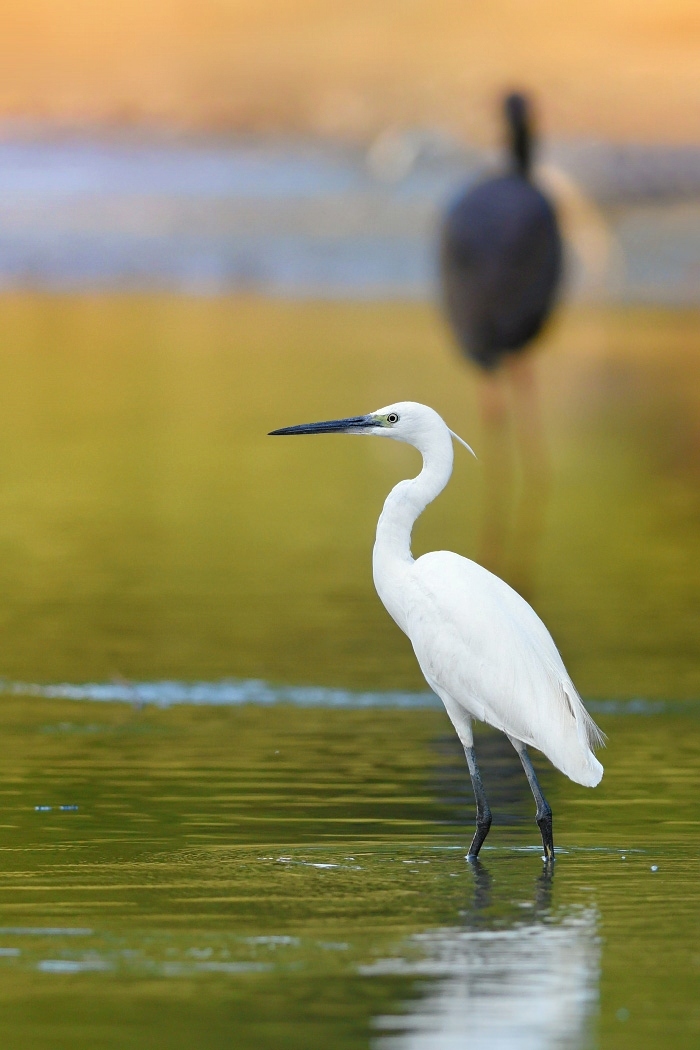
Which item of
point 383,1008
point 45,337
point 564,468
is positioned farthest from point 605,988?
point 45,337

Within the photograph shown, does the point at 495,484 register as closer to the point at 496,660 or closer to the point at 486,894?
the point at 496,660

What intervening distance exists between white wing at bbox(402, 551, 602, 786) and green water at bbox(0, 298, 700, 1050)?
0.33 meters

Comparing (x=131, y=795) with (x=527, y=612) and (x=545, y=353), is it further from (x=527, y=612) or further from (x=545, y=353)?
(x=545, y=353)

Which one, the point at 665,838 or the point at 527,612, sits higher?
the point at 527,612

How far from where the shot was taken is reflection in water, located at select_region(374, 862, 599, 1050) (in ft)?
15.4

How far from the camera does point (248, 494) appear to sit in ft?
63.2

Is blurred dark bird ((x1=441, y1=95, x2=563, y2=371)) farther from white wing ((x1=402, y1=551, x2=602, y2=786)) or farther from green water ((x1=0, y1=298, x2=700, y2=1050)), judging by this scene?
white wing ((x1=402, y1=551, x2=602, y2=786))

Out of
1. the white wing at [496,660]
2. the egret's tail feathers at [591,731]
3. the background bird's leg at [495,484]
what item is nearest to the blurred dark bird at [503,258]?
the background bird's leg at [495,484]

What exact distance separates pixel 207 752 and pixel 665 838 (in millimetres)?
1979

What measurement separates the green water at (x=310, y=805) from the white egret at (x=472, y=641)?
0.29 m

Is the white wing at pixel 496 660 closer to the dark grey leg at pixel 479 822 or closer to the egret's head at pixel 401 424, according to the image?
the dark grey leg at pixel 479 822

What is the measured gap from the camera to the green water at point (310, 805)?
491 centimetres

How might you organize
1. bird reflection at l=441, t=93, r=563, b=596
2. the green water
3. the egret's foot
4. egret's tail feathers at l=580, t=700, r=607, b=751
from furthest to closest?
bird reflection at l=441, t=93, r=563, b=596
egret's tail feathers at l=580, t=700, r=607, b=751
the egret's foot
the green water

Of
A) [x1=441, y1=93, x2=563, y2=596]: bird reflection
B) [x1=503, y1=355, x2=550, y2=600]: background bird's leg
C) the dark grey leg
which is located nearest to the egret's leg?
the dark grey leg
